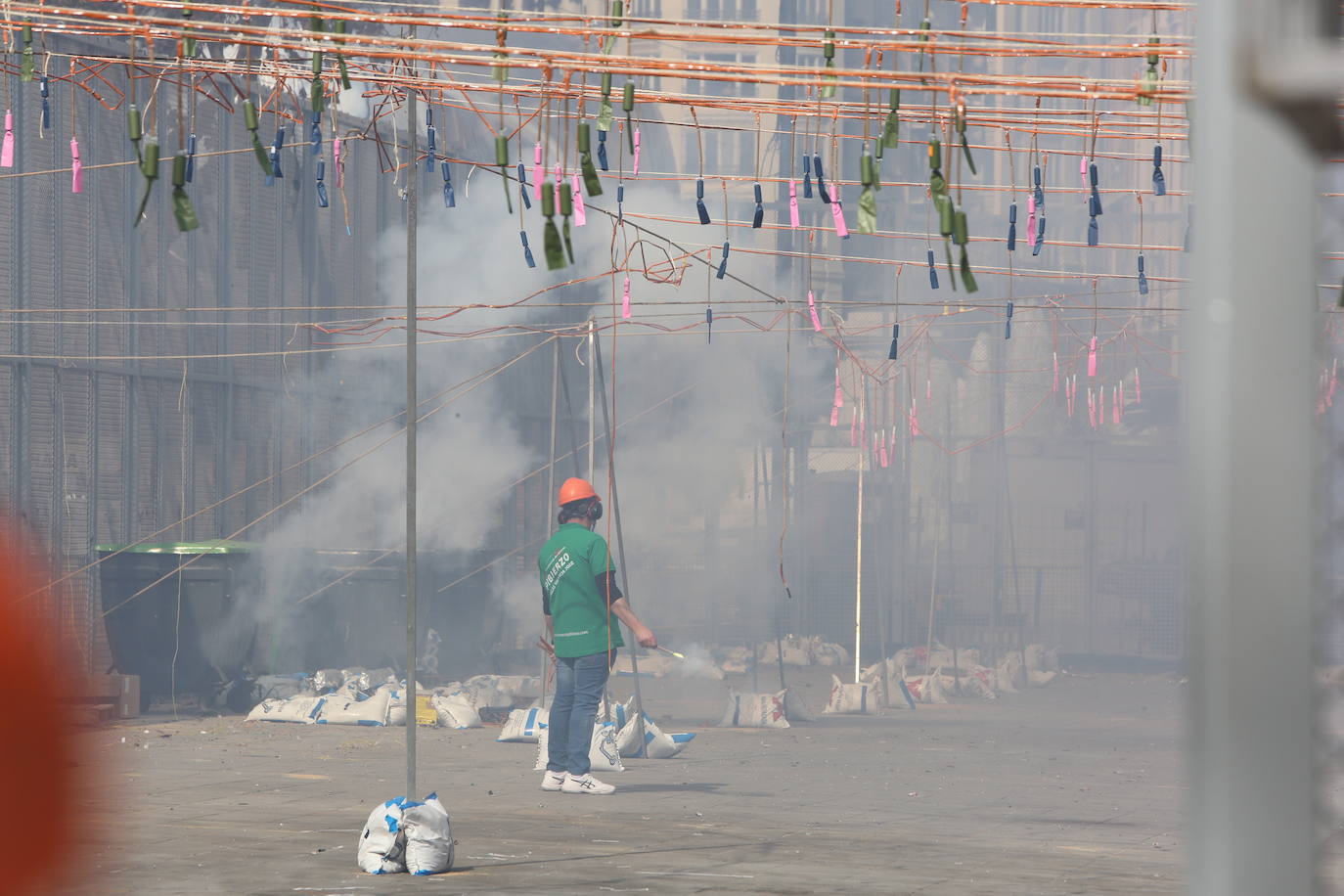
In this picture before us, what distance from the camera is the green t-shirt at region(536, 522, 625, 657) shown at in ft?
32.5

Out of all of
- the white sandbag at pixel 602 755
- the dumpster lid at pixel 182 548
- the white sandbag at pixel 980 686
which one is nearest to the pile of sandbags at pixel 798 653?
the white sandbag at pixel 980 686

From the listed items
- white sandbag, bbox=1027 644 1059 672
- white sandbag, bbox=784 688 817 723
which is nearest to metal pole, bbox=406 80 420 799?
white sandbag, bbox=784 688 817 723

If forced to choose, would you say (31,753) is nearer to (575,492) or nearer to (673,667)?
(575,492)

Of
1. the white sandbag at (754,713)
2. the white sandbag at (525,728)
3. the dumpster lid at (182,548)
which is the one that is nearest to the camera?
the white sandbag at (525,728)

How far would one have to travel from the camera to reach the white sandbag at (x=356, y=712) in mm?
14797

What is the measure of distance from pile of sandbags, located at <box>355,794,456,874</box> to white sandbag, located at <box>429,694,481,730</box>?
7630 mm

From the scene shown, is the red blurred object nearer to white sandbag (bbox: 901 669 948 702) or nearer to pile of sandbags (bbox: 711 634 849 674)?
white sandbag (bbox: 901 669 948 702)

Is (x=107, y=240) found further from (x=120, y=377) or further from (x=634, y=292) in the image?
(x=634, y=292)

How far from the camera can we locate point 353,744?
1312 cm

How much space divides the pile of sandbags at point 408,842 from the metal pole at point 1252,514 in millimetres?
5775

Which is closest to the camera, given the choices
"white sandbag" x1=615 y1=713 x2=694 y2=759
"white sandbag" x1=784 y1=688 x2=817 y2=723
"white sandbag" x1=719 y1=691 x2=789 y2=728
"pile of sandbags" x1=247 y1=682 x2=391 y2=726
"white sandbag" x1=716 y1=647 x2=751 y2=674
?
"white sandbag" x1=615 y1=713 x2=694 y2=759

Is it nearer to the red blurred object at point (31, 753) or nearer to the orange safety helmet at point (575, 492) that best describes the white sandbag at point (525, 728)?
the orange safety helmet at point (575, 492)

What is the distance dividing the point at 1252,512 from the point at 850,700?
52.7 ft

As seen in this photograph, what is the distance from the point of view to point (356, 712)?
1488cm
